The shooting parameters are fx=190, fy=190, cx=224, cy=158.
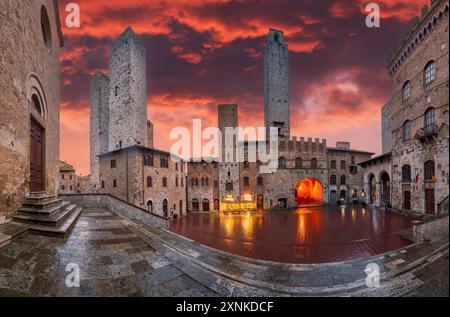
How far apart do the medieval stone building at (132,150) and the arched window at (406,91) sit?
19208mm

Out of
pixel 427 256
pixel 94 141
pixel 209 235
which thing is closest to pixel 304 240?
pixel 209 235

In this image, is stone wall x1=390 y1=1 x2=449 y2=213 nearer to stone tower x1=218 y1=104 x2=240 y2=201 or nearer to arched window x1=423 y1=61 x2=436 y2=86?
arched window x1=423 y1=61 x2=436 y2=86

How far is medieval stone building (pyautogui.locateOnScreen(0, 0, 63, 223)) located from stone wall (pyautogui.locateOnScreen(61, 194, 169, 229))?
179 centimetres

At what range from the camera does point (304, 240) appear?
39.2 feet

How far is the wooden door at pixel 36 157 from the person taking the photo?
8.16m

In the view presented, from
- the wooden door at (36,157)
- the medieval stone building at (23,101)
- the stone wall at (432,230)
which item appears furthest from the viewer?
the wooden door at (36,157)

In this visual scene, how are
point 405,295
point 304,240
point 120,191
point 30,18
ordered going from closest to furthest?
point 405,295, point 30,18, point 304,240, point 120,191

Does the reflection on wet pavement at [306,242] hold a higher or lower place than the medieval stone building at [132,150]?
lower

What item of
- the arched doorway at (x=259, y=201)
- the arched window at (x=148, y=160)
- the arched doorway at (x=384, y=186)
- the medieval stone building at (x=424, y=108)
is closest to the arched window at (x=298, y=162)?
the arched doorway at (x=259, y=201)

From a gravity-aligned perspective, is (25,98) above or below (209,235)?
above

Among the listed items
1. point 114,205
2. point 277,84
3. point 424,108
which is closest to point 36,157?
point 114,205

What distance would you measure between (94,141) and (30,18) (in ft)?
79.3

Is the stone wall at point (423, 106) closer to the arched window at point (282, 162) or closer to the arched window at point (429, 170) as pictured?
the arched window at point (429, 170)
